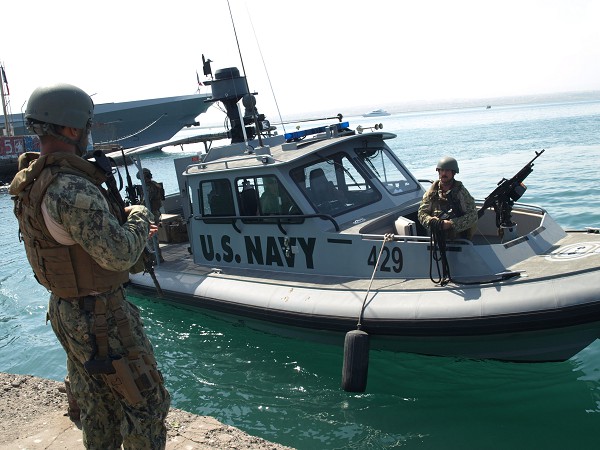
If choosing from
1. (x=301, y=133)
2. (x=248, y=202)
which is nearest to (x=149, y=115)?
(x=301, y=133)

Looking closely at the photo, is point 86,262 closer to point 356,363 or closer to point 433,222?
point 356,363

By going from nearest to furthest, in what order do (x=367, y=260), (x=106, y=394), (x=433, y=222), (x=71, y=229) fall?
(x=71, y=229) → (x=106, y=394) → (x=433, y=222) → (x=367, y=260)

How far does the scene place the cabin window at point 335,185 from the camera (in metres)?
6.99

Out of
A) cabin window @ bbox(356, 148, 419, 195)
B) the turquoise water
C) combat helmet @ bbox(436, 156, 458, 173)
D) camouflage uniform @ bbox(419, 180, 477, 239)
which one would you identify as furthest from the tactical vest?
the turquoise water

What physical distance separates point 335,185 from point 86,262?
4733 millimetres

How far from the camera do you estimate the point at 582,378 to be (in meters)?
5.80

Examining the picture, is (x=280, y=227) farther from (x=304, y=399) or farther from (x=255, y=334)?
(x=304, y=399)

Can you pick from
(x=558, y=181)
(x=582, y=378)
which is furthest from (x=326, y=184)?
(x=558, y=181)

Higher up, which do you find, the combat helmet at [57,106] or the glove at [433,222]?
the combat helmet at [57,106]

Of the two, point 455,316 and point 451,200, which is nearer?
point 455,316

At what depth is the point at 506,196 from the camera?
21.0 ft

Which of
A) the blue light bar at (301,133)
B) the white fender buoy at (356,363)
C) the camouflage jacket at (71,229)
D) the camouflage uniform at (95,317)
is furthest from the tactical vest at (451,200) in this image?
the camouflage jacket at (71,229)

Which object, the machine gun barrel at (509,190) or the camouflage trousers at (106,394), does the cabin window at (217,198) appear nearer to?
the machine gun barrel at (509,190)

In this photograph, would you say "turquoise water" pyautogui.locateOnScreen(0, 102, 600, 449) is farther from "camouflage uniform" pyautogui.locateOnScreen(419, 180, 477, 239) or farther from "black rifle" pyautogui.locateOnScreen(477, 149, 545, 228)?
"black rifle" pyautogui.locateOnScreen(477, 149, 545, 228)
